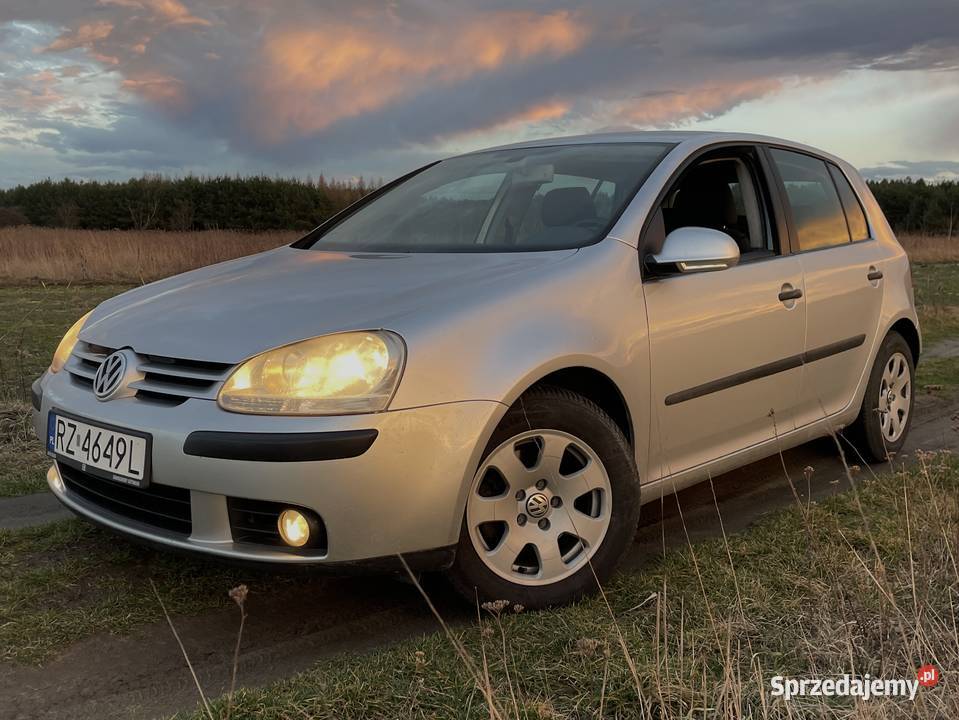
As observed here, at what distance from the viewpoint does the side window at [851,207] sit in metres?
4.46

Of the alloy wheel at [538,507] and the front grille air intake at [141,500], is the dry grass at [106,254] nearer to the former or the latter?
the front grille air intake at [141,500]

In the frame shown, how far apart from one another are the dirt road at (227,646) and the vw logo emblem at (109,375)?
0.74 meters

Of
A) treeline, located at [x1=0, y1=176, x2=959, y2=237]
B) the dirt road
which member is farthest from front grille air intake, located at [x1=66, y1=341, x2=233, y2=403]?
treeline, located at [x1=0, y1=176, x2=959, y2=237]

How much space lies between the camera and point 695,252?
3090 mm

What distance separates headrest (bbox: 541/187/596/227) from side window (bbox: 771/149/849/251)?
3.86ft

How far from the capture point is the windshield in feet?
10.8

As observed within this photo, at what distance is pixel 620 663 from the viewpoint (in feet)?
7.80

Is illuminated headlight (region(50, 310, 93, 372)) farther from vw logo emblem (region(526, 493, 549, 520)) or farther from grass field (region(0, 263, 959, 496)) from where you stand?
vw logo emblem (region(526, 493, 549, 520))

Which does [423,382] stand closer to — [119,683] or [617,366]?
[617,366]

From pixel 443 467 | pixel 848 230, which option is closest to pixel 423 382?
pixel 443 467

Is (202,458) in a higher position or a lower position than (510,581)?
higher

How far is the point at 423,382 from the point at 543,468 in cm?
54

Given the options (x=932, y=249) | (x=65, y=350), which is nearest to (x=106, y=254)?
(x=65, y=350)
